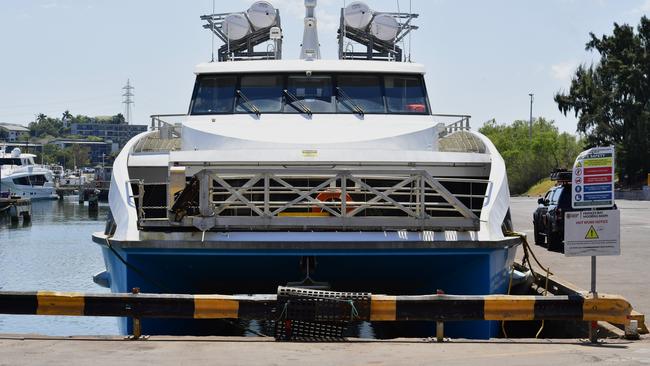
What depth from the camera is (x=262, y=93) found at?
45.0 ft

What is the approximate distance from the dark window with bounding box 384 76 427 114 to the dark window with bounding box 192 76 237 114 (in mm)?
2263

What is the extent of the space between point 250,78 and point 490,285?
201 inches

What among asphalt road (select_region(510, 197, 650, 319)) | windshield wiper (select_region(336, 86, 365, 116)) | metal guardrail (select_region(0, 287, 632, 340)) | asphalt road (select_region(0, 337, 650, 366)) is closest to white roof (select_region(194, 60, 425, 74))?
windshield wiper (select_region(336, 86, 365, 116))

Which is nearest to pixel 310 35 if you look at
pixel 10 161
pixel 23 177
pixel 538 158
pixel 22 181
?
pixel 538 158

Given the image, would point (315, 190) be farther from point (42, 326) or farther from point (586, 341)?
point (42, 326)

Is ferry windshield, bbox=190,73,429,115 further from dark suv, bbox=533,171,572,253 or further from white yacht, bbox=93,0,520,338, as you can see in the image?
dark suv, bbox=533,171,572,253

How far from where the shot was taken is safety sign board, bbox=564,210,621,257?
9.48m

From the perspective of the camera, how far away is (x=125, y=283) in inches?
420

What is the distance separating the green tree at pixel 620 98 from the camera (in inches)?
2450

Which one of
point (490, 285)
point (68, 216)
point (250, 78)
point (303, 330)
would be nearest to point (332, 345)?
point (303, 330)

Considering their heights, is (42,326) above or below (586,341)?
below

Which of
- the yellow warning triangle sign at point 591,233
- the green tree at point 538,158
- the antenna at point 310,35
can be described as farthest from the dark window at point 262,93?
the green tree at point 538,158

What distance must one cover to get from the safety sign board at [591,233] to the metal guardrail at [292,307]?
54cm

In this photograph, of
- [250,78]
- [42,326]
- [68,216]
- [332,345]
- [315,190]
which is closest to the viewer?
[332,345]
